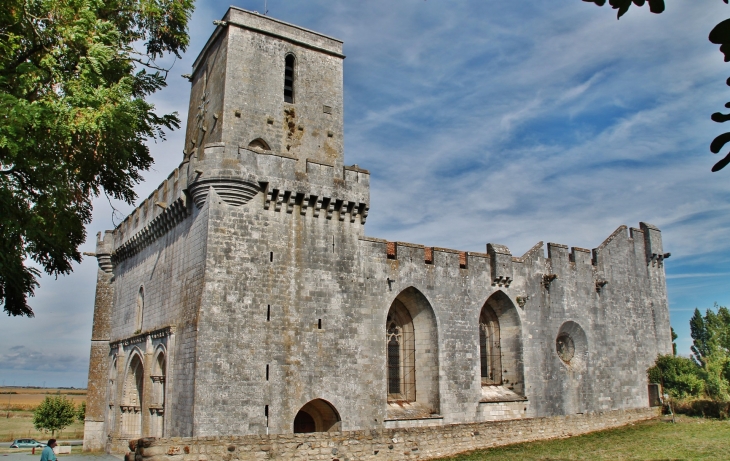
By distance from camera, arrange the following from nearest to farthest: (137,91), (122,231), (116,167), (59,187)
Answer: (59,187), (116,167), (137,91), (122,231)

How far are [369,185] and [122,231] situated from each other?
36.3 ft

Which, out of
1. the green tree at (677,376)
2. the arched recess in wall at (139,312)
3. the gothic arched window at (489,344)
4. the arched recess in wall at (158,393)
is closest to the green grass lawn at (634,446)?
the green tree at (677,376)

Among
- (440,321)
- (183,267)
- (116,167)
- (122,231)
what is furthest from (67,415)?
(116,167)

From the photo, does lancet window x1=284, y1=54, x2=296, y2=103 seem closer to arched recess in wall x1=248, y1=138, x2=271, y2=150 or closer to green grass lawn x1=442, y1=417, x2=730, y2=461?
arched recess in wall x1=248, y1=138, x2=271, y2=150

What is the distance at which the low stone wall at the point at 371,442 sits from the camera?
11680 mm

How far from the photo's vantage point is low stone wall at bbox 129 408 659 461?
11680mm

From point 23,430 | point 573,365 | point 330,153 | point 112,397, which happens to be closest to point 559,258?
point 573,365

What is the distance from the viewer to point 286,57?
809 inches

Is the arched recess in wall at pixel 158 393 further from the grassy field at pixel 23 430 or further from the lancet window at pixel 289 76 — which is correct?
the grassy field at pixel 23 430

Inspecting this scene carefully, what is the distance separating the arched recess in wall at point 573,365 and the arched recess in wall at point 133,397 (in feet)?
49.7

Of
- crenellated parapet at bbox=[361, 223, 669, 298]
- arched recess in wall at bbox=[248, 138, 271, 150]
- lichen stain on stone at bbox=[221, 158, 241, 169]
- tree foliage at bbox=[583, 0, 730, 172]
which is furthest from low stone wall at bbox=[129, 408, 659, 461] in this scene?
tree foliage at bbox=[583, 0, 730, 172]

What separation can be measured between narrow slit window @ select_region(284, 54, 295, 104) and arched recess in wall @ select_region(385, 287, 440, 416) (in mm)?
7651

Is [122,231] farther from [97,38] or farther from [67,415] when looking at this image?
[67,415]

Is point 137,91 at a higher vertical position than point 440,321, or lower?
higher
